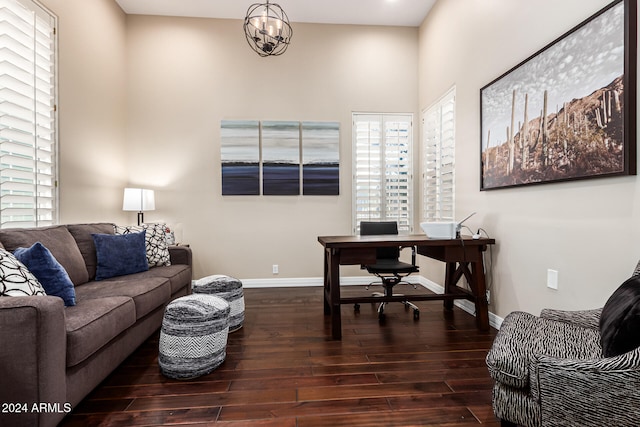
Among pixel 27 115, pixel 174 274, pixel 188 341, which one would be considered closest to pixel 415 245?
pixel 188 341

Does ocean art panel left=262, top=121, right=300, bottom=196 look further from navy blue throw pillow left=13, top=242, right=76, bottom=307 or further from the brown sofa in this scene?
navy blue throw pillow left=13, top=242, right=76, bottom=307

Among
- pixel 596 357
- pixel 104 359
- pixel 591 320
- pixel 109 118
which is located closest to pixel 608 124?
pixel 591 320

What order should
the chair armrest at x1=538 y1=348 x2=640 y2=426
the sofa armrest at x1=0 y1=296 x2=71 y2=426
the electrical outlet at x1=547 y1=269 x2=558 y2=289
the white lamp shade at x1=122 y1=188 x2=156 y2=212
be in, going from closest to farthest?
the chair armrest at x1=538 y1=348 x2=640 y2=426
the sofa armrest at x1=0 y1=296 x2=71 y2=426
the electrical outlet at x1=547 y1=269 x2=558 y2=289
the white lamp shade at x1=122 y1=188 x2=156 y2=212

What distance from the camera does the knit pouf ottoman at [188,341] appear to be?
2061 mm

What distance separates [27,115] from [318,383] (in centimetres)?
312

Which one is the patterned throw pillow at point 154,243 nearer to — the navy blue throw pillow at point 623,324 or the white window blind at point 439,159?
the white window blind at point 439,159

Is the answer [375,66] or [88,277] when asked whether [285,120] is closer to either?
[375,66]

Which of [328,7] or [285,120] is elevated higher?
[328,7]

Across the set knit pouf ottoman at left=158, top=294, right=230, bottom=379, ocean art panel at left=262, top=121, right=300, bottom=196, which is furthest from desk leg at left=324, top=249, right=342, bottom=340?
ocean art panel at left=262, top=121, right=300, bottom=196

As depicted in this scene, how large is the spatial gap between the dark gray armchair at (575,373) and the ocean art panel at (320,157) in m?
3.22

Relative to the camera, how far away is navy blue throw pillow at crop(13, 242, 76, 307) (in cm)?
188

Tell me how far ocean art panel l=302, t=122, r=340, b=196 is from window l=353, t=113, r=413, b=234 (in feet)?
0.95

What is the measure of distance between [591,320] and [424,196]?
9.36 feet

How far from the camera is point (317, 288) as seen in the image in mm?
4398
